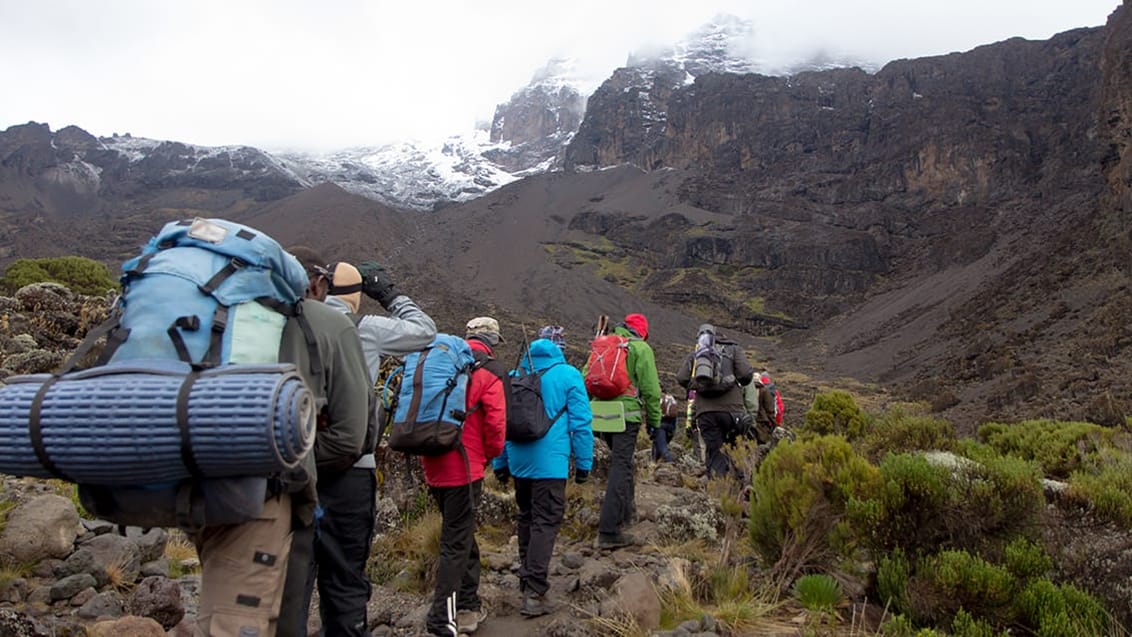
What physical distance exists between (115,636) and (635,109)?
17272 centimetres

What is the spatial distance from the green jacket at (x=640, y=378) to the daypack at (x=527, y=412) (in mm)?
1741

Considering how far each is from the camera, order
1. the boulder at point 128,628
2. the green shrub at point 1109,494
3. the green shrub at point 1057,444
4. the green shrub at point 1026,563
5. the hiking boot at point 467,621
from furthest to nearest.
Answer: the green shrub at point 1057,444 → the green shrub at point 1109,494 → the hiking boot at point 467,621 → the green shrub at point 1026,563 → the boulder at point 128,628

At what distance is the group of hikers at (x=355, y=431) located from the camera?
1.98 meters

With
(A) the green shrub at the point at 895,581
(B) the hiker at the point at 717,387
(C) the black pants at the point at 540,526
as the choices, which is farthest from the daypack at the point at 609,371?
(A) the green shrub at the point at 895,581

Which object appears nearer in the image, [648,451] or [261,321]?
[261,321]

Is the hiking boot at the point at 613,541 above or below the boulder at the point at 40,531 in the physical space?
below

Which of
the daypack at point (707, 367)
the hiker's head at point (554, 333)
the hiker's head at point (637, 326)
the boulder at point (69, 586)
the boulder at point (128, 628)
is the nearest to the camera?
the boulder at point (128, 628)

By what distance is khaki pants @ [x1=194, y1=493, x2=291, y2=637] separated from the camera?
2.04 meters

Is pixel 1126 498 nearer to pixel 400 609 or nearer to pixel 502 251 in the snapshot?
pixel 400 609

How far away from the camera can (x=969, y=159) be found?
11225 centimetres

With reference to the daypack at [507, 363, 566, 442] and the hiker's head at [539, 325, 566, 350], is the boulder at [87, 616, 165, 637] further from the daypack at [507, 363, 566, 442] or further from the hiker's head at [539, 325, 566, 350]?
the hiker's head at [539, 325, 566, 350]

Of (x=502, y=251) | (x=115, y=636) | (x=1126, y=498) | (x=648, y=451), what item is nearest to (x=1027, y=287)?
(x=648, y=451)

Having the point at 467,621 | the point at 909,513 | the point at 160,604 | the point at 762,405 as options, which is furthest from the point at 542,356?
the point at 762,405

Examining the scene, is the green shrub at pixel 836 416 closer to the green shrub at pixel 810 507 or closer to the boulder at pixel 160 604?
the green shrub at pixel 810 507
